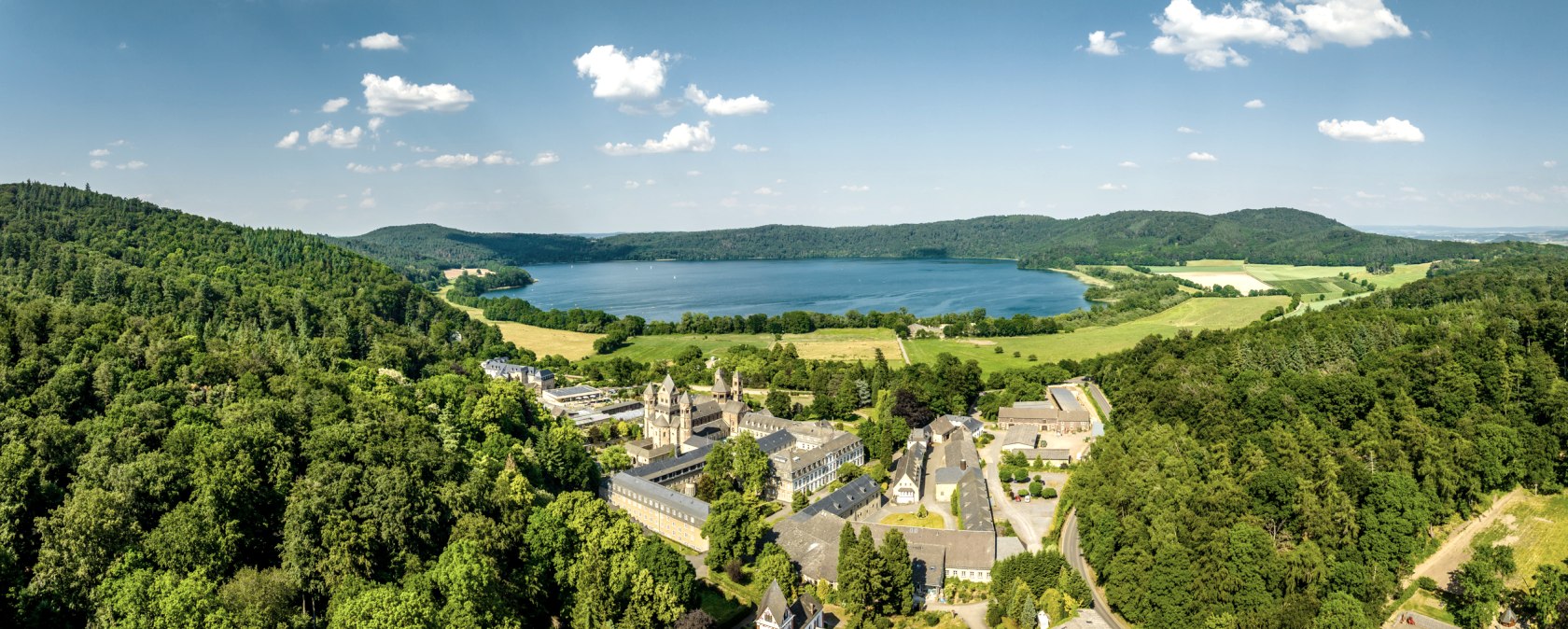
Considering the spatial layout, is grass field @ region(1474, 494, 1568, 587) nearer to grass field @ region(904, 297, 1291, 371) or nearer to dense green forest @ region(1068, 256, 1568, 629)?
dense green forest @ region(1068, 256, 1568, 629)

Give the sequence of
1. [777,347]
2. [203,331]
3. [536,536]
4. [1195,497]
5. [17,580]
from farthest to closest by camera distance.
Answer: [777,347]
[203,331]
[1195,497]
[536,536]
[17,580]

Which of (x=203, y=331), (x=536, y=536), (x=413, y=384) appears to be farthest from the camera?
(x=203, y=331)

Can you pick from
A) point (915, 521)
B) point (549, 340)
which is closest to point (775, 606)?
point (915, 521)

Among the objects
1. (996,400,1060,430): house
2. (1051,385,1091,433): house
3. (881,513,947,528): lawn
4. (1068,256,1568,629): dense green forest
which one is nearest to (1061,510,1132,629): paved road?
(1068,256,1568,629): dense green forest

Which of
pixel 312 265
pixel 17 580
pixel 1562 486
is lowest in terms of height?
pixel 1562 486

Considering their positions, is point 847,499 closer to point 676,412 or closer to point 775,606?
point 775,606

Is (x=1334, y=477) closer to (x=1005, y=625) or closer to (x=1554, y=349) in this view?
(x=1005, y=625)

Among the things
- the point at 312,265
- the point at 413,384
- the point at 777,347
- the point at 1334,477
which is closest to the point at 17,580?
the point at 413,384
